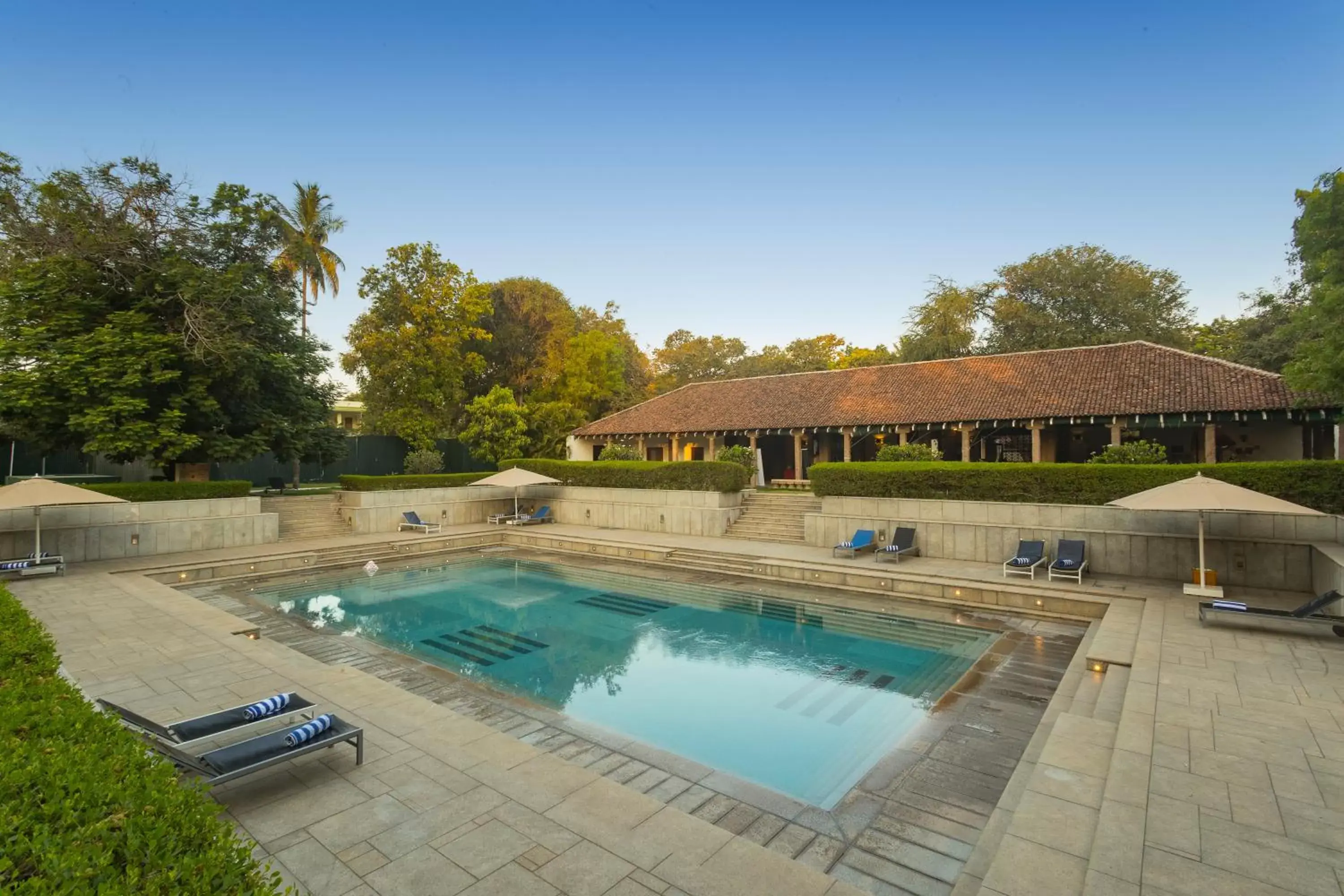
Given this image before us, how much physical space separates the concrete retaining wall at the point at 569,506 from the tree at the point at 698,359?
25.9 meters

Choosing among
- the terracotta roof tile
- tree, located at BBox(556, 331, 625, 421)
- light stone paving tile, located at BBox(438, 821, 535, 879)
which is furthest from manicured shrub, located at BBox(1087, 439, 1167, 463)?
tree, located at BBox(556, 331, 625, 421)

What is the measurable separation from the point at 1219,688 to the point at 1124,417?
1555cm

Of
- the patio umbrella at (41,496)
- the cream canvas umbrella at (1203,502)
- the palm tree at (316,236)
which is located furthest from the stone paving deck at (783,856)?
the palm tree at (316,236)

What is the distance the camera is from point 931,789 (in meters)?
5.41

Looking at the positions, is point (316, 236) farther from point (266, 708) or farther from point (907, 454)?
point (266, 708)

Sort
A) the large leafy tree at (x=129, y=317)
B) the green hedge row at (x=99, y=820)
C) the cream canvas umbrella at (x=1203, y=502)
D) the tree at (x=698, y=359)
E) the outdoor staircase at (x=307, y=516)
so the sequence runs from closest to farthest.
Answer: the green hedge row at (x=99, y=820)
the cream canvas umbrella at (x=1203, y=502)
the large leafy tree at (x=129, y=317)
the outdoor staircase at (x=307, y=516)
the tree at (x=698, y=359)

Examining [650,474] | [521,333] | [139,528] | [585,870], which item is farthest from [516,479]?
[521,333]

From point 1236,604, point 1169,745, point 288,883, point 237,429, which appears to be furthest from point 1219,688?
point 237,429

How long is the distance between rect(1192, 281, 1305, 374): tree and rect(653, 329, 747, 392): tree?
2807 cm

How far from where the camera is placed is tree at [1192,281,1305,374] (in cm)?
2248

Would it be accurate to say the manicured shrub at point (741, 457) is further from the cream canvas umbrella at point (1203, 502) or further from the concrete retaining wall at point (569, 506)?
the cream canvas umbrella at point (1203, 502)

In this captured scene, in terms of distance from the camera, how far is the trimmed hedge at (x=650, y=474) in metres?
19.3

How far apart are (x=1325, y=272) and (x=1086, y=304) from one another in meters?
25.3

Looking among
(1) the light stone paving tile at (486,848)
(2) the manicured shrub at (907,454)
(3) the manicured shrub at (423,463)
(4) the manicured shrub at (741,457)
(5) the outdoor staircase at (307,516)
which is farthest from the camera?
(3) the manicured shrub at (423,463)
